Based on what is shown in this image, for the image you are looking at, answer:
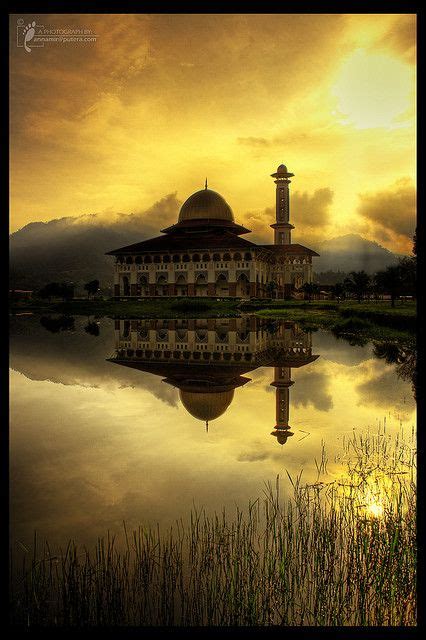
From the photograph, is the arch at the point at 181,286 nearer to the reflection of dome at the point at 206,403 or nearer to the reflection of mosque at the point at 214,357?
the reflection of mosque at the point at 214,357

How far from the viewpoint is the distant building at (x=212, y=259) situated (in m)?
63.5

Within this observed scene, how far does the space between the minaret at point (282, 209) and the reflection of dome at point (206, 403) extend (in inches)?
2667

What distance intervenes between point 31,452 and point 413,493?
649 centimetres

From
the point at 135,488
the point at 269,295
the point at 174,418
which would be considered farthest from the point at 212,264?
the point at 135,488

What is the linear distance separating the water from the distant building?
4154 cm

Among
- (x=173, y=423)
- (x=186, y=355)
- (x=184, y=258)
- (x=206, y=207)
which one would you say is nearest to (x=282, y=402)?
(x=173, y=423)

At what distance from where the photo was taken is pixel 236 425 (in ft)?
34.9

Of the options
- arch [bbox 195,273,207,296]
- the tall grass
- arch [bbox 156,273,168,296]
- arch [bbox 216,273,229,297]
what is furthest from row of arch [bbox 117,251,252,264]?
the tall grass

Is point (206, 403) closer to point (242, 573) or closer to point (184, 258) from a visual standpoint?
point (242, 573)

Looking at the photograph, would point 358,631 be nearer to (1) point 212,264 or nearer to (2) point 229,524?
(2) point 229,524

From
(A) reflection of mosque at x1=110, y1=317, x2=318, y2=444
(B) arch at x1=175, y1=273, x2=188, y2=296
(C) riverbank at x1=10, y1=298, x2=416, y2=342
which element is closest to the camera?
(A) reflection of mosque at x1=110, y1=317, x2=318, y2=444

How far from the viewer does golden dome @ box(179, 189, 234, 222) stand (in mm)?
72875

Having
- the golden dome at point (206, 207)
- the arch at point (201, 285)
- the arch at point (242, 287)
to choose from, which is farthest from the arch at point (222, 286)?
the golden dome at point (206, 207)

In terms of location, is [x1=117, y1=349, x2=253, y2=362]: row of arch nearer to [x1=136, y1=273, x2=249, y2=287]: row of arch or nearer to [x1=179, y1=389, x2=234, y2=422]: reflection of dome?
[x1=179, y1=389, x2=234, y2=422]: reflection of dome
